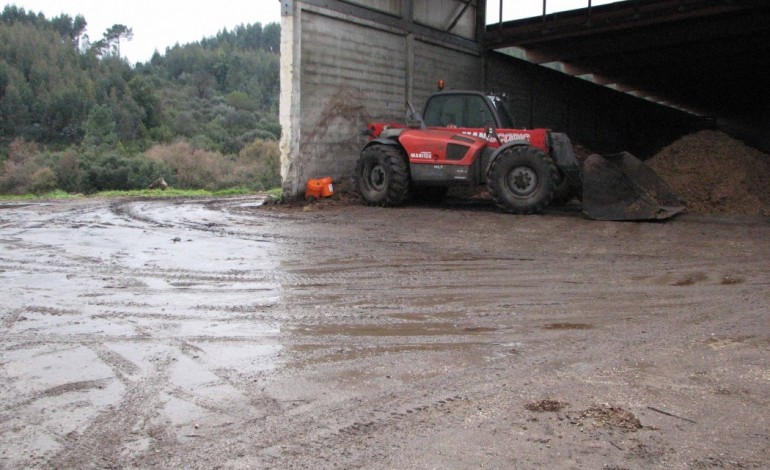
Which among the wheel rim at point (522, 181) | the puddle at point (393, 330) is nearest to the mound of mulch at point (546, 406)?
the puddle at point (393, 330)

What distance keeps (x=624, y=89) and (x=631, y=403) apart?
82.2 ft

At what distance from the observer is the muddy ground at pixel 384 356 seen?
299 centimetres

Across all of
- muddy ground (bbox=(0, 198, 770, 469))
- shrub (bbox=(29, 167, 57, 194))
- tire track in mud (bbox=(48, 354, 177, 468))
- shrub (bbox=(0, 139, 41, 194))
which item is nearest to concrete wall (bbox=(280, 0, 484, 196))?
muddy ground (bbox=(0, 198, 770, 469))

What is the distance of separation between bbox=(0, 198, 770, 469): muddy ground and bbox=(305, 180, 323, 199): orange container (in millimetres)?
5751

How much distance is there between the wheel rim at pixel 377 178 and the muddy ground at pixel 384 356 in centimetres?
510

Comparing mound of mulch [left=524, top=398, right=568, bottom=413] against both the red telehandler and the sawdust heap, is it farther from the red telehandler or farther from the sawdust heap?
the sawdust heap

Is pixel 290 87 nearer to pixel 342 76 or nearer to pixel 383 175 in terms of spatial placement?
pixel 342 76

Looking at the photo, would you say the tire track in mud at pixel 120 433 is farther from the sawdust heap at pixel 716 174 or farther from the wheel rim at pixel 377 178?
the sawdust heap at pixel 716 174

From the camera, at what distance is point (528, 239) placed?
9273 millimetres

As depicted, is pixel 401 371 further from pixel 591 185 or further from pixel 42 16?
pixel 42 16

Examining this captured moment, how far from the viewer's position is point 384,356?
4219mm

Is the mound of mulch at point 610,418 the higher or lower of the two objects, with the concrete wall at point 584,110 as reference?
lower

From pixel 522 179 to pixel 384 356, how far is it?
8310mm

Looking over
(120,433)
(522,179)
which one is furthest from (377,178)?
(120,433)
